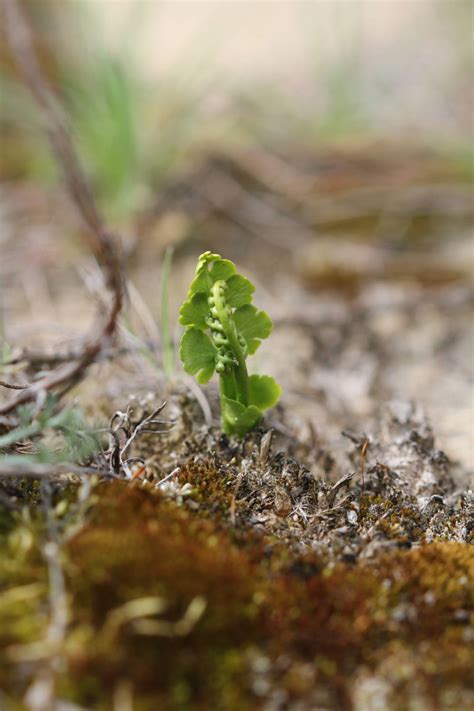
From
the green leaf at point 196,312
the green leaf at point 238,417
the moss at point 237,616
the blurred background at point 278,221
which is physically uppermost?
the blurred background at point 278,221

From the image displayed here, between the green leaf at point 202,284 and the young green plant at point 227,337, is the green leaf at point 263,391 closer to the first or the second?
the young green plant at point 227,337

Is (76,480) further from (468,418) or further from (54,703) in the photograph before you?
(468,418)

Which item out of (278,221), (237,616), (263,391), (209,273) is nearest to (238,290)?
(209,273)

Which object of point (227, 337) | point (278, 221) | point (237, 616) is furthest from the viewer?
point (278, 221)

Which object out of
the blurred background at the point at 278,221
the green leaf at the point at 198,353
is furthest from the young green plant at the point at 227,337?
the blurred background at the point at 278,221

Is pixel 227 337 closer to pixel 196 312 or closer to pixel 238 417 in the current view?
pixel 196 312

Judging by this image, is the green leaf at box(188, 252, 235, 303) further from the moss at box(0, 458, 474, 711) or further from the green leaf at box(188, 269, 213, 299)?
the moss at box(0, 458, 474, 711)
